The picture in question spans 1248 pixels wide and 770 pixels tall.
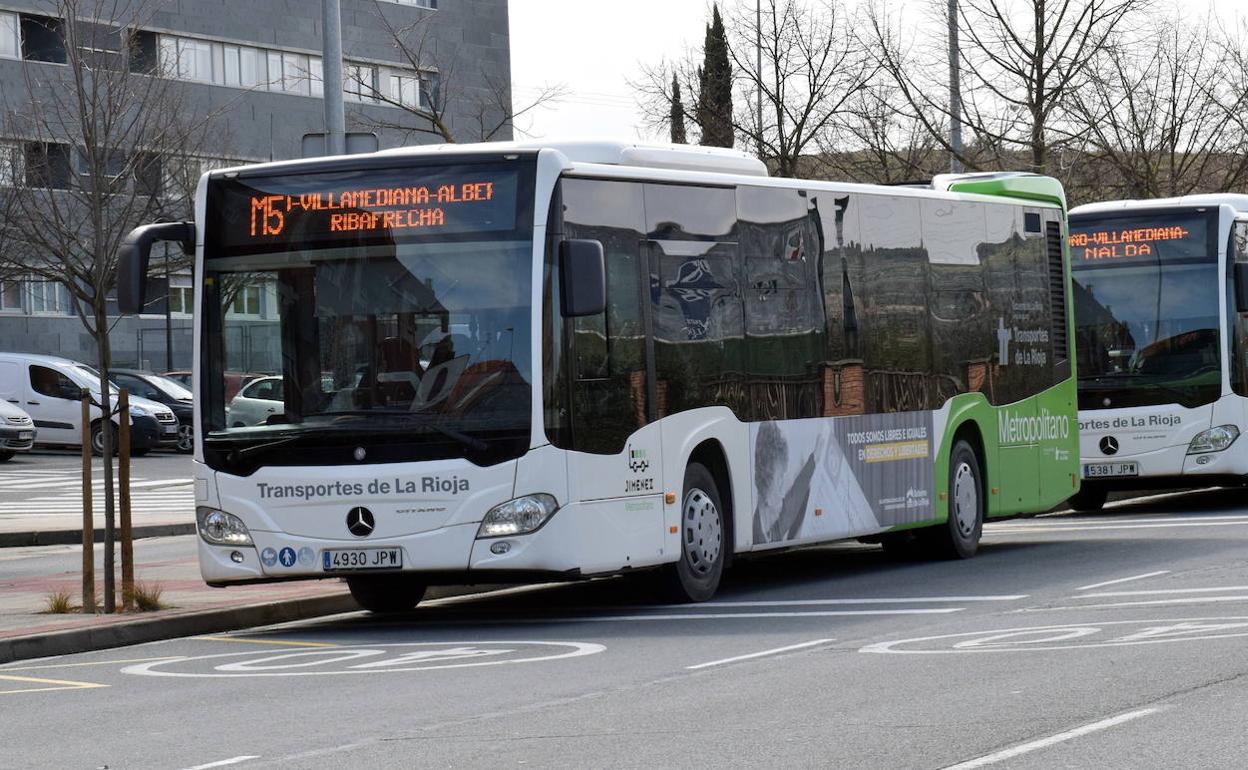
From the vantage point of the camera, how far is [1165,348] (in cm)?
2247

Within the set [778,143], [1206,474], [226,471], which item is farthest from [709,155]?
[778,143]

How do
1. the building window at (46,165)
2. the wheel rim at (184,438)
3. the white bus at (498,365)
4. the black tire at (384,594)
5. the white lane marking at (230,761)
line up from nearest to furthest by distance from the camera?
the white lane marking at (230,761), the white bus at (498,365), the black tire at (384,594), the wheel rim at (184,438), the building window at (46,165)

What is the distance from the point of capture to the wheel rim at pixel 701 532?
14.1 metres

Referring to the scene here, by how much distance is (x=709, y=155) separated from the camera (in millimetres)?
14883

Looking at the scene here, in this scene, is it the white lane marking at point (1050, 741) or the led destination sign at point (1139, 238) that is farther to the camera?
the led destination sign at point (1139, 238)

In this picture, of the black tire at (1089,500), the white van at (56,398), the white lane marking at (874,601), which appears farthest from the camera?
the white van at (56,398)

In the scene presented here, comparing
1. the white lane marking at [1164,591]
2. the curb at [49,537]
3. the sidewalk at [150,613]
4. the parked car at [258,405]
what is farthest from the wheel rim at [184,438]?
the white lane marking at [1164,591]

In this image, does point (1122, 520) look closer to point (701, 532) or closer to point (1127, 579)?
point (1127, 579)

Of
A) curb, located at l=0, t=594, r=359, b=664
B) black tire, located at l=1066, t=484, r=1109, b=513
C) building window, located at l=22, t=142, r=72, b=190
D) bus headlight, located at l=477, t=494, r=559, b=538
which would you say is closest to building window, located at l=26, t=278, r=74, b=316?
building window, located at l=22, t=142, r=72, b=190

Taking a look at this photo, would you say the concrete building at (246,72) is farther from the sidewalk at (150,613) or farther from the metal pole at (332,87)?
the sidewalk at (150,613)

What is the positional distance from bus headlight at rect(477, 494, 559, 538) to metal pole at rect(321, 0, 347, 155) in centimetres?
510

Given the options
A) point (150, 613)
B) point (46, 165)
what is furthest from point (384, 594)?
point (46, 165)

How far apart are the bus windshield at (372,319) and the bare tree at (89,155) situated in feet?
83.6

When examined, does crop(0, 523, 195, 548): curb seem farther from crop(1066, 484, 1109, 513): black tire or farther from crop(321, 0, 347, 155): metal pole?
crop(1066, 484, 1109, 513): black tire
